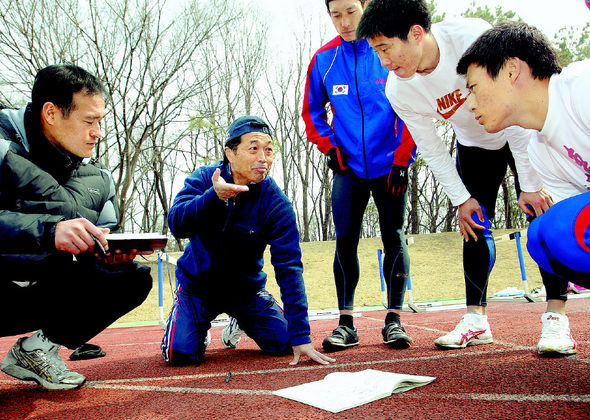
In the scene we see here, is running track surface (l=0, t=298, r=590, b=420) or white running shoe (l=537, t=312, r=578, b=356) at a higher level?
white running shoe (l=537, t=312, r=578, b=356)

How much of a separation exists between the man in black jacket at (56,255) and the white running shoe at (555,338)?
81.3 inches

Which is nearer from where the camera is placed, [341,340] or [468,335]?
[468,335]

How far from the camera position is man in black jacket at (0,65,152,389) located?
218 centimetres

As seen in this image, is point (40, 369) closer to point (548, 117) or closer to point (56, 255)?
point (56, 255)

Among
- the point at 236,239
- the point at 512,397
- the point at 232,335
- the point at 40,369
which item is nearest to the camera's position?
the point at 512,397

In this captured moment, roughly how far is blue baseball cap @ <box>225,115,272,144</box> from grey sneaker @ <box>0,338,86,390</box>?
160 centimetres

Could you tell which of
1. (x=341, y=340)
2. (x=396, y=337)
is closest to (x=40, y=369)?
(x=341, y=340)

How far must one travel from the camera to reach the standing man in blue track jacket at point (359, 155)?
3.15m

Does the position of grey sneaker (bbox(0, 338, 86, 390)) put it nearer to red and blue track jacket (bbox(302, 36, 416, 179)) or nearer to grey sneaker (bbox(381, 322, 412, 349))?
grey sneaker (bbox(381, 322, 412, 349))

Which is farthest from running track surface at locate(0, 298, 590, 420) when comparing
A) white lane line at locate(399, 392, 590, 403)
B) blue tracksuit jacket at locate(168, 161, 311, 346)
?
blue tracksuit jacket at locate(168, 161, 311, 346)

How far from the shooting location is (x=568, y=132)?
1.76m

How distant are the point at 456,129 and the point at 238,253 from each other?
162cm

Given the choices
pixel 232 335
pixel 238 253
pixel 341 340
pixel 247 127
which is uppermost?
pixel 247 127

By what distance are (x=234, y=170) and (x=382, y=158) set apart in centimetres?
102
